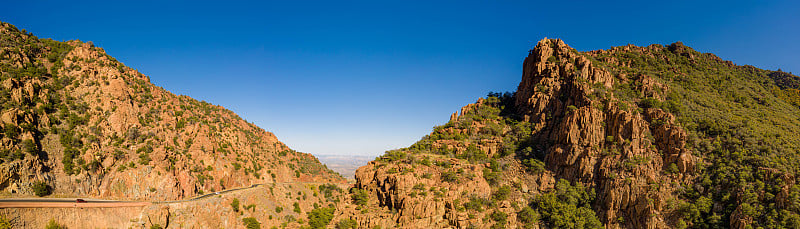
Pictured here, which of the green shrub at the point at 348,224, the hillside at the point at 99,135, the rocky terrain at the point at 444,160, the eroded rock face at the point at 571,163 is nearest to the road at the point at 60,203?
the rocky terrain at the point at 444,160

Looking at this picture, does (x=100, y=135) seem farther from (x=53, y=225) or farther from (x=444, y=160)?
(x=444, y=160)

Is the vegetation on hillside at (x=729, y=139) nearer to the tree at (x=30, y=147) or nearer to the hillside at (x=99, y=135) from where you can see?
the hillside at (x=99, y=135)

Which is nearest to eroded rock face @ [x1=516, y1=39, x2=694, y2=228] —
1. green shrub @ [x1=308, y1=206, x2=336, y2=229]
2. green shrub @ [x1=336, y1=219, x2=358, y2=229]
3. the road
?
green shrub @ [x1=336, y1=219, x2=358, y2=229]

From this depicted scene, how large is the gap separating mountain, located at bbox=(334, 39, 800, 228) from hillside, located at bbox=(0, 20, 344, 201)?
82.1 feet

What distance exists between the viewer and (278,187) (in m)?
61.4

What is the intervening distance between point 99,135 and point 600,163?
77637 millimetres

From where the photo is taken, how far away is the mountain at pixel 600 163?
4797 cm

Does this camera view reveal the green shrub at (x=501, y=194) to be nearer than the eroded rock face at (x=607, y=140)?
No

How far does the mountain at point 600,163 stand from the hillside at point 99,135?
82.1ft

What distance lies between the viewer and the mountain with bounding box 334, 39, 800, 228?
157 feet

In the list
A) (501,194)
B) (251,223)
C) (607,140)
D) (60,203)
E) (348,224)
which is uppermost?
(607,140)

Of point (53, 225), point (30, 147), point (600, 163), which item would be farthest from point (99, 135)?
point (600, 163)

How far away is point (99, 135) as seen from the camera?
5056 cm

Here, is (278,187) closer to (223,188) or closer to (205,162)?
(223,188)
